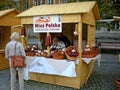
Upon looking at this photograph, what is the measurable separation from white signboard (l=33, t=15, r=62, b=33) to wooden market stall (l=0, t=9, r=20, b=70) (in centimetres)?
305

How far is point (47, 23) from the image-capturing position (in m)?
8.57

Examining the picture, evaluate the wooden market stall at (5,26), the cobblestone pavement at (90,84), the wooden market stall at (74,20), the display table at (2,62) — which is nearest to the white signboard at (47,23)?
the wooden market stall at (74,20)

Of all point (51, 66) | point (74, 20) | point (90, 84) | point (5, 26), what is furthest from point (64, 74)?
point (5, 26)

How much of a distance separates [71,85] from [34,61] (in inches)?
64.3

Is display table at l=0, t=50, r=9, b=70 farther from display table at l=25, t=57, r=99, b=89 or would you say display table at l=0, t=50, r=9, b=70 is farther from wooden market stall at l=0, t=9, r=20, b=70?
display table at l=25, t=57, r=99, b=89

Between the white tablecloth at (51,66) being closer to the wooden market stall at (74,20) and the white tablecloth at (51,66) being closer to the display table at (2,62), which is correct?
the wooden market stall at (74,20)

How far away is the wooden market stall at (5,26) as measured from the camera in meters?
11.5

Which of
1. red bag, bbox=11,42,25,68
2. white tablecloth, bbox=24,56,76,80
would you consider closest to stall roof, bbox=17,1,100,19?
white tablecloth, bbox=24,56,76,80

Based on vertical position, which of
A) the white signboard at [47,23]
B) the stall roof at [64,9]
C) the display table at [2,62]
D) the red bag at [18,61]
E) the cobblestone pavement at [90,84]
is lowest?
the cobblestone pavement at [90,84]

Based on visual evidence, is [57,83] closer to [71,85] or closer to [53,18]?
[71,85]

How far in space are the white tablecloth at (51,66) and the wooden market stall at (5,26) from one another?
10.3ft

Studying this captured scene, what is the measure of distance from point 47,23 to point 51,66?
153 cm

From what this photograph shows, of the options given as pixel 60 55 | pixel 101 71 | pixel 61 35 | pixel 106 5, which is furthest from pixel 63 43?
pixel 106 5

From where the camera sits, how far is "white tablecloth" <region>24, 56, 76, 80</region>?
315 inches
